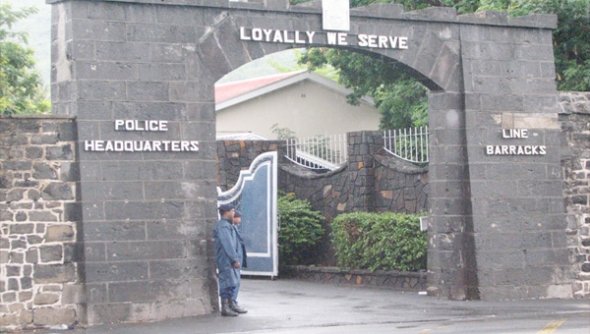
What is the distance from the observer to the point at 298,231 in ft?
84.5

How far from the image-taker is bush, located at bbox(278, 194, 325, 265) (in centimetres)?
2584

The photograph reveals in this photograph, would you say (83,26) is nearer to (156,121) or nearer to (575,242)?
(156,121)

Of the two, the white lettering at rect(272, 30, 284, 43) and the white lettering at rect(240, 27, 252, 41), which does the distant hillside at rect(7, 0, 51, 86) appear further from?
the white lettering at rect(240, 27, 252, 41)

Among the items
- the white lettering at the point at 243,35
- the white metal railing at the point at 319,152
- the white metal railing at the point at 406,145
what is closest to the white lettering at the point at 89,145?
the white lettering at the point at 243,35

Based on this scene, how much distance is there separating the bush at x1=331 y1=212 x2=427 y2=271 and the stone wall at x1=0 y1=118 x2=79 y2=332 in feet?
23.8

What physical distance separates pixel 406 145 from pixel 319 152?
3.29m

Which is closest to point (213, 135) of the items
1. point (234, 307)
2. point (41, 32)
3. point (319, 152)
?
point (234, 307)

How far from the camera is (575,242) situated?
2147cm

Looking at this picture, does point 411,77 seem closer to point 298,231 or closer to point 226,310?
point 298,231

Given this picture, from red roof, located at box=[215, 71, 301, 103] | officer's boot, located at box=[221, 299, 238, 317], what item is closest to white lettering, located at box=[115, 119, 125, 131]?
officer's boot, located at box=[221, 299, 238, 317]

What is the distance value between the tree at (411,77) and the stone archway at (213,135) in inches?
53.1

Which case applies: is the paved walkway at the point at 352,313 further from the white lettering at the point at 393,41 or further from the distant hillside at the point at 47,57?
the distant hillside at the point at 47,57

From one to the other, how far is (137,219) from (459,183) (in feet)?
18.5

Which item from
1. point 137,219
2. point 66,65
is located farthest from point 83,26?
point 137,219
